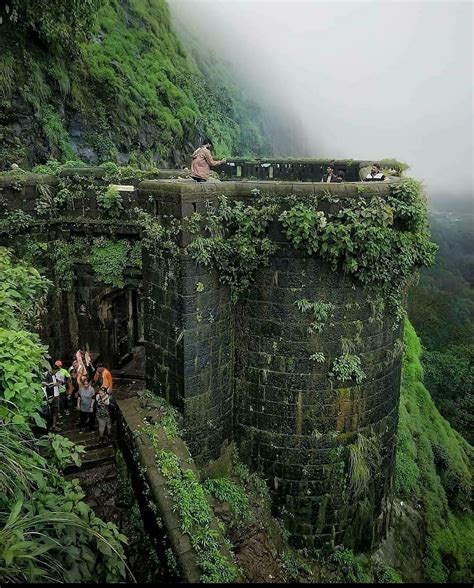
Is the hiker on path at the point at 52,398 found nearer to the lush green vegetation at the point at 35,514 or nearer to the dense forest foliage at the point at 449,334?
the lush green vegetation at the point at 35,514

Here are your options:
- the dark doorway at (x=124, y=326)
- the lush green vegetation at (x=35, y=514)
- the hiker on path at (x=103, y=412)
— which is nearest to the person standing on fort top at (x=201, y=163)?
the lush green vegetation at (x=35, y=514)

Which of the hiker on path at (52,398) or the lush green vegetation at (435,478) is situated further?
the lush green vegetation at (435,478)

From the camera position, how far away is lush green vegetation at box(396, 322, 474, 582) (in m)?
12.5

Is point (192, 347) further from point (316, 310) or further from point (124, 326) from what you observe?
point (124, 326)

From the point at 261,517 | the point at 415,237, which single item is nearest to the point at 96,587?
the point at 261,517

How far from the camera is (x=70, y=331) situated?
11828 mm

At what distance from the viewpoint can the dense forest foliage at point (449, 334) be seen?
87.7 ft

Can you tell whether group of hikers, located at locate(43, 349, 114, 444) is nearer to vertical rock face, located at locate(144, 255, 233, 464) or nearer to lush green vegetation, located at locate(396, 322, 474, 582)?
vertical rock face, located at locate(144, 255, 233, 464)

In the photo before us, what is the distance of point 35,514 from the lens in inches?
160

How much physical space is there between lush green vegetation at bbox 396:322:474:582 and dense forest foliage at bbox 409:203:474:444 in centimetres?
805

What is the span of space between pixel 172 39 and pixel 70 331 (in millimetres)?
23057

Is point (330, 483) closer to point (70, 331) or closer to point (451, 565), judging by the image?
point (451, 565)

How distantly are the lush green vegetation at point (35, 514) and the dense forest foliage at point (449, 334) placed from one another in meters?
25.2

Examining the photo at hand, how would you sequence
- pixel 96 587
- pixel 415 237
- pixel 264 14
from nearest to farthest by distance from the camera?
pixel 96 587 < pixel 415 237 < pixel 264 14
